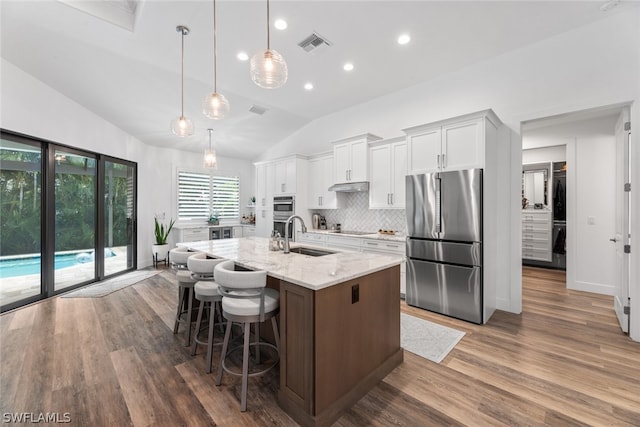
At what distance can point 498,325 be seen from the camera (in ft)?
10.3

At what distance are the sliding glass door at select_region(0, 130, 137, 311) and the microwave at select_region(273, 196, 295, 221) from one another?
3187mm

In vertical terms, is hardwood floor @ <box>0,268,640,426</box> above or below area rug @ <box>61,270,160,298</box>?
below

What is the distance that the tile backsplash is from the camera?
4.72 meters

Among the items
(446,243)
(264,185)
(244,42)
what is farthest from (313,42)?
(264,185)

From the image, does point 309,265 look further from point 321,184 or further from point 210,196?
point 210,196

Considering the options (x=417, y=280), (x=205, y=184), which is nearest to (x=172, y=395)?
(x=417, y=280)

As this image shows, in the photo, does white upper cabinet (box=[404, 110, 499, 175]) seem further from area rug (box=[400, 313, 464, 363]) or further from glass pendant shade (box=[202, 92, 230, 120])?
glass pendant shade (box=[202, 92, 230, 120])

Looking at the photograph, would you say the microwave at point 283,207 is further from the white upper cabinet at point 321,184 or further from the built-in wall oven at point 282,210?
the white upper cabinet at point 321,184

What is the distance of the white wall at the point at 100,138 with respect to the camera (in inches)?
134

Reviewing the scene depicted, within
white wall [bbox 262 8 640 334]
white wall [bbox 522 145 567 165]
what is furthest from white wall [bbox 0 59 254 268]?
white wall [bbox 522 145 567 165]

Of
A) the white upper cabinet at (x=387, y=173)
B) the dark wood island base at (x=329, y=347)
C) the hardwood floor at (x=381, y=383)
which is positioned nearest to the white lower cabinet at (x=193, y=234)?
the hardwood floor at (x=381, y=383)

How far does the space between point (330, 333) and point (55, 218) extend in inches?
191

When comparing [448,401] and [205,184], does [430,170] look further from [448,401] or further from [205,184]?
[205,184]

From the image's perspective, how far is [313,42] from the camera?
3.30 m
